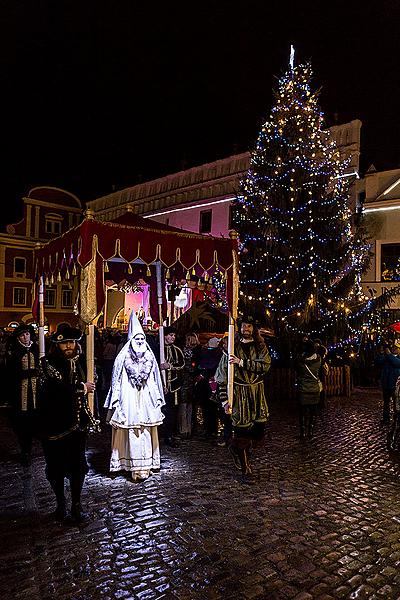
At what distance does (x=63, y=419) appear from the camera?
17.9 feet

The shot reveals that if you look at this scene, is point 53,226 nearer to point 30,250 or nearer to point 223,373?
point 30,250

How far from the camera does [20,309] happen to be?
3884 centimetres

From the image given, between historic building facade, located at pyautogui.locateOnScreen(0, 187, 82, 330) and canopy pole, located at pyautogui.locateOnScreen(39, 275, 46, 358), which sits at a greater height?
historic building facade, located at pyautogui.locateOnScreen(0, 187, 82, 330)

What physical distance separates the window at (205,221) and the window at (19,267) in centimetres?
1709

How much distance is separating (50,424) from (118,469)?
2188 millimetres

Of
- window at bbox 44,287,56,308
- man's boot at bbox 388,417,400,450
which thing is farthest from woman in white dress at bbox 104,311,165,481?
window at bbox 44,287,56,308

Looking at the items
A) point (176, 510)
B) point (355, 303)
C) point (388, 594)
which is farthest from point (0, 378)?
point (355, 303)

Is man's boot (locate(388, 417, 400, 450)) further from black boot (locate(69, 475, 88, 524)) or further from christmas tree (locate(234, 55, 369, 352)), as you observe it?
christmas tree (locate(234, 55, 369, 352))

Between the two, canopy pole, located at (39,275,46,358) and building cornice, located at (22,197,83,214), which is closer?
canopy pole, located at (39,275,46,358)

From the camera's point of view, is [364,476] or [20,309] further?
[20,309]

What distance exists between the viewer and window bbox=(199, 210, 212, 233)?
29516mm

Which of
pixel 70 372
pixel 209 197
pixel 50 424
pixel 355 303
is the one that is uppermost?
pixel 209 197

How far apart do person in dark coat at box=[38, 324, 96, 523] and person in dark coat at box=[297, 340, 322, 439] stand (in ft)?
16.9

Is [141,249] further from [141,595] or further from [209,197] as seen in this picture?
[209,197]
